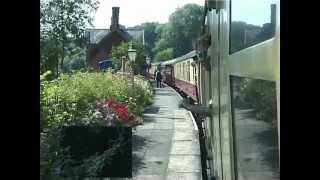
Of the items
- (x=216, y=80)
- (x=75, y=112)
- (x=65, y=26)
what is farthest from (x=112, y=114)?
(x=216, y=80)

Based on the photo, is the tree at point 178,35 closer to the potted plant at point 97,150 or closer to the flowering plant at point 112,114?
the potted plant at point 97,150

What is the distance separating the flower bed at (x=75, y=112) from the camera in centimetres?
442

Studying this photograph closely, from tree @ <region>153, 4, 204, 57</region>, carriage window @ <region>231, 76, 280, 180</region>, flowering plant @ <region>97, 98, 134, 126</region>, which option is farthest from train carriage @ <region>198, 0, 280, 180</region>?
flowering plant @ <region>97, 98, 134, 126</region>

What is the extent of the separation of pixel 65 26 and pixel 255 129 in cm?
680

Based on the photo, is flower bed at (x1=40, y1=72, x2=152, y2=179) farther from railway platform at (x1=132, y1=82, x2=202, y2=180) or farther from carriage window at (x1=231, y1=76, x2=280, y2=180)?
railway platform at (x1=132, y1=82, x2=202, y2=180)

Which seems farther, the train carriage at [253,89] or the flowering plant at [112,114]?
the flowering plant at [112,114]

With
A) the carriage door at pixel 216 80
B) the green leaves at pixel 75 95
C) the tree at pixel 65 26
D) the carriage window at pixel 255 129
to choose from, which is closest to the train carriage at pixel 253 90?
the carriage window at pixel 255 129

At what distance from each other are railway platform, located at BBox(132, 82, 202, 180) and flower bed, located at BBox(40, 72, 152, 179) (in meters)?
0.92

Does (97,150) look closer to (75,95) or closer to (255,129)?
(255,129)

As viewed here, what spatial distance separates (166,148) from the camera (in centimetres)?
1289

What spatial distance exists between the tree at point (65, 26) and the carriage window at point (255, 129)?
12.5ft
